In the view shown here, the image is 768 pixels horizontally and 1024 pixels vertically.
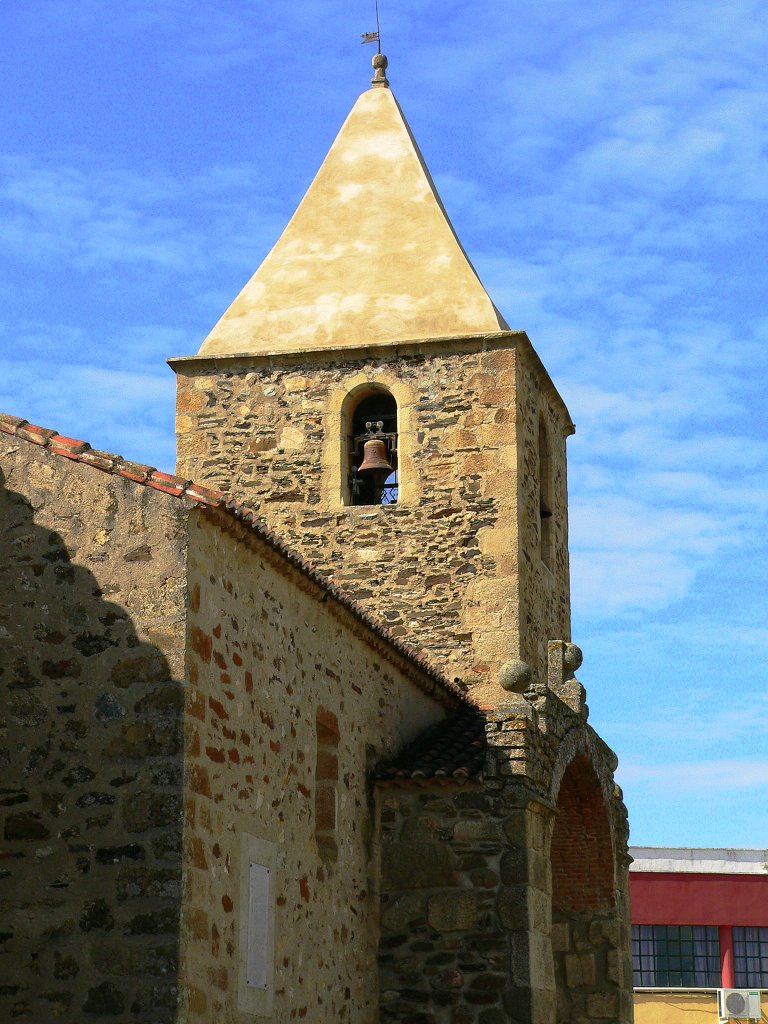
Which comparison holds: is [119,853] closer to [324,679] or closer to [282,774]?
[282,774]

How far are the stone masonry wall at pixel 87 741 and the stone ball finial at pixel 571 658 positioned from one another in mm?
7110

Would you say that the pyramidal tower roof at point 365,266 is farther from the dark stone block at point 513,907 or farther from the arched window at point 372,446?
the dark stone block at point 513,907

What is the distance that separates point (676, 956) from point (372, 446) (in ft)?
Result: 48.9

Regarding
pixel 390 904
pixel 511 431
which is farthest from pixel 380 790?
pixel 511 431

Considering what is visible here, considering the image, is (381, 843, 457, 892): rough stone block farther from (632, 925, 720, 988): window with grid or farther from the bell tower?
(632, 925, 720, 988): window with grid

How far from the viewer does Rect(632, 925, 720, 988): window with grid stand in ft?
100.0

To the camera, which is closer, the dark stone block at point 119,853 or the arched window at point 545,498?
the dark stone block at point 119,853

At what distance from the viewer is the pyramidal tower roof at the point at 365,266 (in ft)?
67.5

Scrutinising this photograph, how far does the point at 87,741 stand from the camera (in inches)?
432

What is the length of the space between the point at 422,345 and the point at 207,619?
9275mm

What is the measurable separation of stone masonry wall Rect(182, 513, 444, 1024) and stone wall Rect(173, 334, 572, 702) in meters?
3.73

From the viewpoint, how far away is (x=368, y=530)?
19.8 metres

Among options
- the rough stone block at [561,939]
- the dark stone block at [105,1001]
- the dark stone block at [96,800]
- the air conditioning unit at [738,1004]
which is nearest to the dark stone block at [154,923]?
the dark stone block at [105,1001]

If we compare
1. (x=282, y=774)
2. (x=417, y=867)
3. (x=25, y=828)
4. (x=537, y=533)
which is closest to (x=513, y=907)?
(x=417, y=867)
